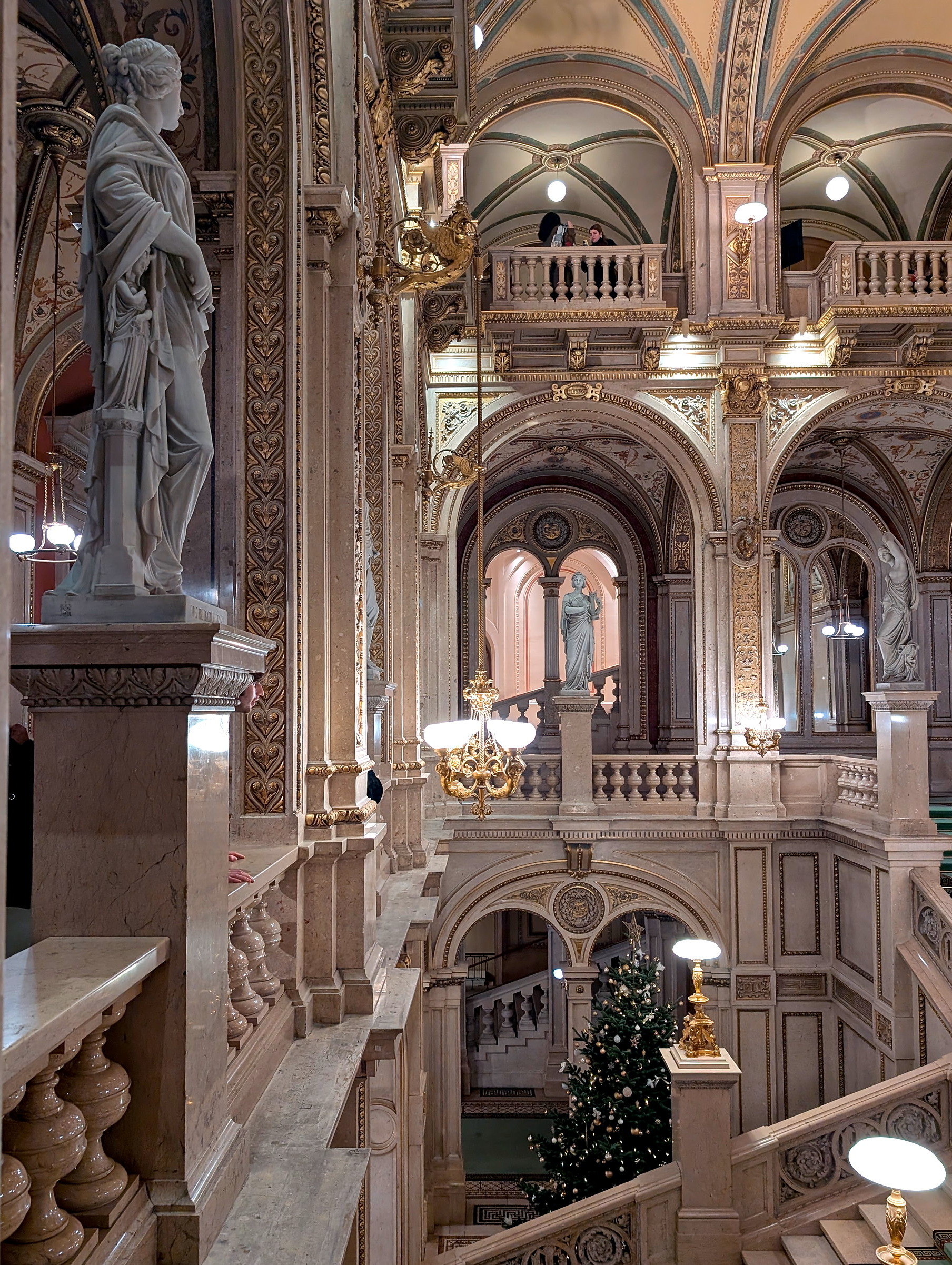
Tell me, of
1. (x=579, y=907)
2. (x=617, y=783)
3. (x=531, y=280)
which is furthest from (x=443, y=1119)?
(x=531, y=280)

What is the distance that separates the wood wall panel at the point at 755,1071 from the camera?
1260 centimetres

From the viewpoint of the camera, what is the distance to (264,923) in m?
3.54

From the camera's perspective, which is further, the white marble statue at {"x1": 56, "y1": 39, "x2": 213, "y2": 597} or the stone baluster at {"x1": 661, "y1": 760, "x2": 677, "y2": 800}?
the stone baluster at {"x1": 661, "y1": 760, "x2": 677, "y2": 800}

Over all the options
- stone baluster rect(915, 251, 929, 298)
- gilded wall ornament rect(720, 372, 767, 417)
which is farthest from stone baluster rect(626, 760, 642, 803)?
stone baluster rect(915, 251, 929, 298)

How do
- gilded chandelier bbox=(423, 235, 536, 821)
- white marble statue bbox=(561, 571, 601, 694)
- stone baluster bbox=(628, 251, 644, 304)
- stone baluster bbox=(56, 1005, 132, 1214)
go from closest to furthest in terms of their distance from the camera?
1. stone baluster bbox=(56, 1005, 132, 1214)
2. gilded chandelier bbox=(423, 235, 536, 821)
3. stone baluster bbox=(628, 251, 644, 304)
4. white marble statue bbox=(561, 571, 601, 694)

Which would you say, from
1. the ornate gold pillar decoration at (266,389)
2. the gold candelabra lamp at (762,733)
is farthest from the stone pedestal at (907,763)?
the ornate gold pillar decoration at (266,389)

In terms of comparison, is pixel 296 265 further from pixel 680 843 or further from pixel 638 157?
pixel 638 157

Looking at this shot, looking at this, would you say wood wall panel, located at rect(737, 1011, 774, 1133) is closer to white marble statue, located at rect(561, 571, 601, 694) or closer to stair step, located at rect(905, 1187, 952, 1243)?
white marble statue, located at rect(561, 571, 601, 694)

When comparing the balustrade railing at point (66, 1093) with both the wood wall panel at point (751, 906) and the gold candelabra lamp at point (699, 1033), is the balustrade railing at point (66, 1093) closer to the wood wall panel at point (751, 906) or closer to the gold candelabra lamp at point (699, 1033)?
the gold candelabra lamp at point (699, 1033)

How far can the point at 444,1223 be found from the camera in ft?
38.4

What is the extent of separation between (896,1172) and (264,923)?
12.1 ft

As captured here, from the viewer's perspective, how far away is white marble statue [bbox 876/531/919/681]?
12.3 meters

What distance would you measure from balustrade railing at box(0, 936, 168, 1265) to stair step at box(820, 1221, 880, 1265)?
6.98m

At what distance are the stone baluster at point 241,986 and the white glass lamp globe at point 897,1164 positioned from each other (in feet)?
11.8
